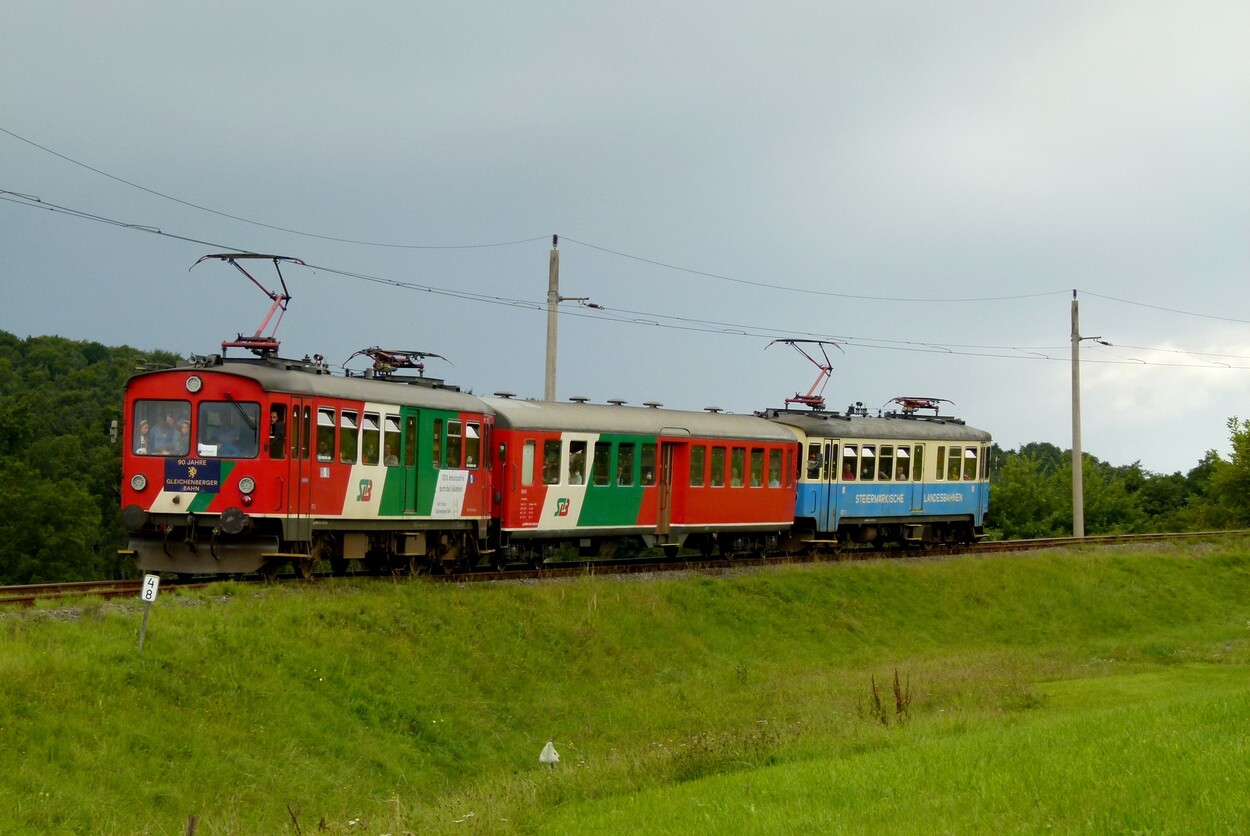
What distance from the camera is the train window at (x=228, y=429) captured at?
21531 millimetres

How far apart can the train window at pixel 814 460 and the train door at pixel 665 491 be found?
5.82 metres

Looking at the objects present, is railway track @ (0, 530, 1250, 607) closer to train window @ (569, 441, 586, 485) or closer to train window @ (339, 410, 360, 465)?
train window @ (569, 441, 586, 485)

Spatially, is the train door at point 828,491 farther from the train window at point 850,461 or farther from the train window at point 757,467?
the train window at point 757,467

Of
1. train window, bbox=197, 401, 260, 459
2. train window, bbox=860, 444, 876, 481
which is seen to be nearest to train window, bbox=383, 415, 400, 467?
train window, bbox=197, 401, 260, 459

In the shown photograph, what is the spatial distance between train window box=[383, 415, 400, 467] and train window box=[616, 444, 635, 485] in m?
6.93

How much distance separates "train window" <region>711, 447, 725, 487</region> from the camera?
3269 centimetres

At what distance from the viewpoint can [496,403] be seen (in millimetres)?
28016

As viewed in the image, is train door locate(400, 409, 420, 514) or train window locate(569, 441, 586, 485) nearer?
train door locate(400, 409, 420, 514)

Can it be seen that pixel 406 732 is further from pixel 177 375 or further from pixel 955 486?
pixel 955 486

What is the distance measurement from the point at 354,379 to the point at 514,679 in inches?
238

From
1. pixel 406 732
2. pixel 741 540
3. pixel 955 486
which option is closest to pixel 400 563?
pixel 406 732

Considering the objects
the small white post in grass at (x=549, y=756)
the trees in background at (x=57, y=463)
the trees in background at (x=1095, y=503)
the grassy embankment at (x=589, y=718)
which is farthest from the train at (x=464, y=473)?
the trees in background at (x=1095, y=503)

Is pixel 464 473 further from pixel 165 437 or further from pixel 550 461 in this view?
pixel 165 437

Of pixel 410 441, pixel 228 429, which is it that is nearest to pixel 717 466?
pixel 410 441
